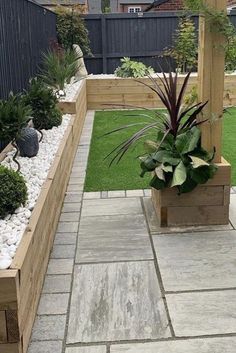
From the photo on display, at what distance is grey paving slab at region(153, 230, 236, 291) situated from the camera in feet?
9.21

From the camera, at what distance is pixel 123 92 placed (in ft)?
29.6

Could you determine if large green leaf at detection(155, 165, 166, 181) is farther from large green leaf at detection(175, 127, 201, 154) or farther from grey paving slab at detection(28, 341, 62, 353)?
grey paving slab at detection(28, 341, 62, 353)

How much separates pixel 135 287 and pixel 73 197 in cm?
174

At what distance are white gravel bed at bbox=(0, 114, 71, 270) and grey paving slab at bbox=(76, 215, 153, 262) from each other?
51 centimetres

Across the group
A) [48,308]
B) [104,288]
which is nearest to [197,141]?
[104,288]

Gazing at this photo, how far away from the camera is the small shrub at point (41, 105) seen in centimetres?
493

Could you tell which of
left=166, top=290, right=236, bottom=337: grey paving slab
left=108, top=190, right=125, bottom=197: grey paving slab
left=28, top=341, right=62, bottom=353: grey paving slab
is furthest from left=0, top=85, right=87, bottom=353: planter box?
left=108, top=190, right=125, bottom=197: grey paving slab

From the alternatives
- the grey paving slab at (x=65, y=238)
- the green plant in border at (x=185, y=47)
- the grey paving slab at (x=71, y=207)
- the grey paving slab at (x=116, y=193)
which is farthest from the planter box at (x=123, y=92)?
the grey paving slab at (x=65, y=238)

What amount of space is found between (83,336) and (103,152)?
3809 millimetres

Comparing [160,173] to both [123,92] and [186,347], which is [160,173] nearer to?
[186,347]

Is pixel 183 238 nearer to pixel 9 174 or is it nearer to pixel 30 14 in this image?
pixel 9 174

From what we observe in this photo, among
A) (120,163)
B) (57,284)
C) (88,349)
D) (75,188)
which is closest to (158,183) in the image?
(57,284)

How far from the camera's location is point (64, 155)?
177 inches

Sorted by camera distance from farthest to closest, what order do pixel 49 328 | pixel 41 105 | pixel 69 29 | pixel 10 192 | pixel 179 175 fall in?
pixel 69 29 < pixel 41 105 < pixel 179 175 < pixel 10 192 < pixel 49 328
